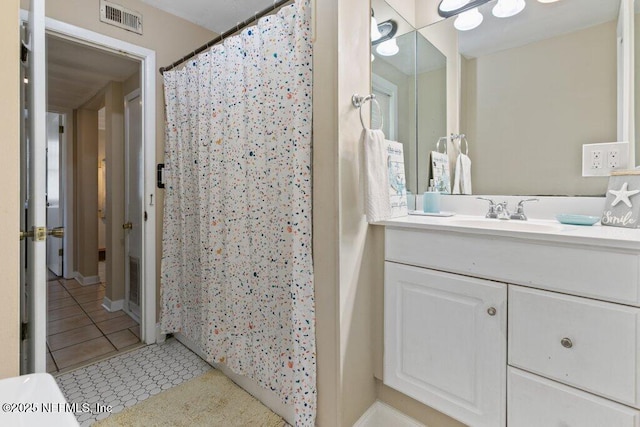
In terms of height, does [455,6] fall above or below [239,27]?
above

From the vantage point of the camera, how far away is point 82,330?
262 cm

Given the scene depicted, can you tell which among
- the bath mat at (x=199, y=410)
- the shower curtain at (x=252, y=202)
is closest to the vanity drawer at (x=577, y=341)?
the shower curtain at (x=252, y=202)

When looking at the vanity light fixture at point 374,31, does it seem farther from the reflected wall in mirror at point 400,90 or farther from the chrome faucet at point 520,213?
the chrome faucet at point 520,213

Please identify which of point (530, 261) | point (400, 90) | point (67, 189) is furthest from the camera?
point (67, 189)

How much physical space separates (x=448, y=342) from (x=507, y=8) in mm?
1635

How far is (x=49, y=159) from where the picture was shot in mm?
4207

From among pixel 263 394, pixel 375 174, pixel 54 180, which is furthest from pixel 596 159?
pixel 54 180

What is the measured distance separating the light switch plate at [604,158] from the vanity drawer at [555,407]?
86cm

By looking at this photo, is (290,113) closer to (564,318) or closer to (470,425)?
(564,318)

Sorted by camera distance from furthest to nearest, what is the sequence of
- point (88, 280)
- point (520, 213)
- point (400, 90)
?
point (88, 280)
point (400, 90)
point (520, 213)

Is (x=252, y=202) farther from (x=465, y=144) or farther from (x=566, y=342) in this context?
(x=566, y=342)

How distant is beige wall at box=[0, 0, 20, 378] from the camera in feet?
2.94

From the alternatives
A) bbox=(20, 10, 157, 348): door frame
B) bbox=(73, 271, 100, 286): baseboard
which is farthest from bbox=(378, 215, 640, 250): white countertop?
bbox=(73, 271, 100, 286): baseboard

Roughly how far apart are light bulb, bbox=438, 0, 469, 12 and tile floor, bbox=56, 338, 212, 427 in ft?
8.57
